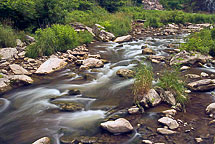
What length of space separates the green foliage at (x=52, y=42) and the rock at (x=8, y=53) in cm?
74

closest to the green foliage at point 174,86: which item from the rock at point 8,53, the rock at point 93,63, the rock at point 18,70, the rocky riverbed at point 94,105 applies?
the rocky riverbed at point 94,105

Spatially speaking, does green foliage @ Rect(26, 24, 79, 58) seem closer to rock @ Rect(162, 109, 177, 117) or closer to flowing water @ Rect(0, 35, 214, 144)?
flowing water @ Rect(0, 35, 214, 144)

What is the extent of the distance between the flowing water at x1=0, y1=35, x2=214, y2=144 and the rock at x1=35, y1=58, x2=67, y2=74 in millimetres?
402

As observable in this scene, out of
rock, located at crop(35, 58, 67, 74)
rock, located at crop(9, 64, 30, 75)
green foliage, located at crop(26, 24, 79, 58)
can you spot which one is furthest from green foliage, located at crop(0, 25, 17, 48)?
rock, located at crop(35, 58, 67, 74)

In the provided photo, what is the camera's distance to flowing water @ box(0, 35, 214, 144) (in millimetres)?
5152

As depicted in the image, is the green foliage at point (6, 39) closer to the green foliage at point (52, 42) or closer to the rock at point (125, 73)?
the green foliage at point (52, 42)

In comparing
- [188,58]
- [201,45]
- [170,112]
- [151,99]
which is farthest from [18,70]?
[201,45]

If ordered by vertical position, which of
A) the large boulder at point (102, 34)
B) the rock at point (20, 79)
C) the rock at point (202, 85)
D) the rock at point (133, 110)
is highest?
the large boulder at point (102, 34)

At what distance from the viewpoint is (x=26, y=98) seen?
7.34m

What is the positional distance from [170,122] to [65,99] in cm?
363

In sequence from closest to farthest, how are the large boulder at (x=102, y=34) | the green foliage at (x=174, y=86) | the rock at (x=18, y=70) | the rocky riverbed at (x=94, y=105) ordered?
the rocky riverbed at (x=94, y=105) → the green foliage at (x=174, y=86) → the rock at (x=18, y=70) → the large boulder at (x=102, y=34)

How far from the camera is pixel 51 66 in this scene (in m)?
10.0

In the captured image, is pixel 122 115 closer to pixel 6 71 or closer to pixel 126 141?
pixel 126 141

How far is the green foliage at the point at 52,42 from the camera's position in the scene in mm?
A: 11133
